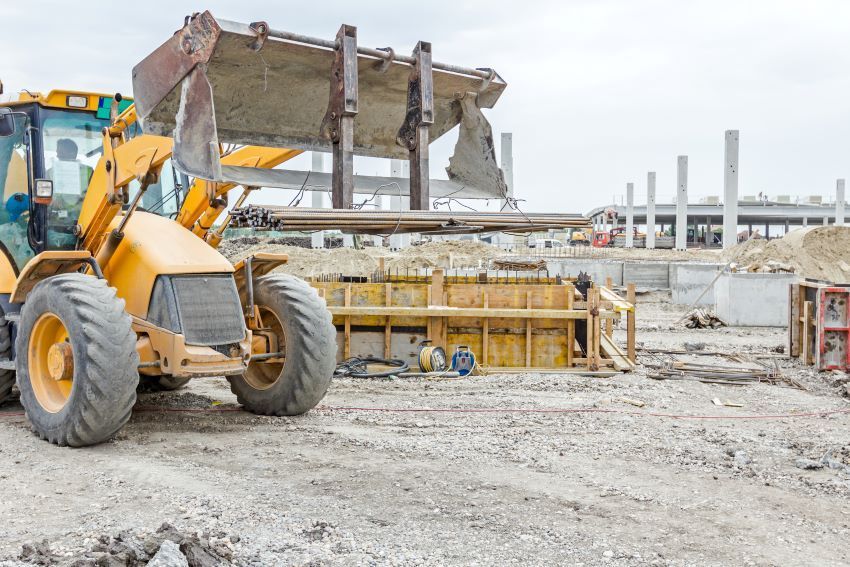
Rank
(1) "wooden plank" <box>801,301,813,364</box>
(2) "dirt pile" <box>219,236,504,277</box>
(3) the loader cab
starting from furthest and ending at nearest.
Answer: (2) "dirt pile" <box>219,236,504,277</box> → (1) "wooden plank" <box>801,301,813,364</box> → (3) the loader cab

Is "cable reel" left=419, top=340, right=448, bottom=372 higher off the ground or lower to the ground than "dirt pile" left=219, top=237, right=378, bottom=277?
lower

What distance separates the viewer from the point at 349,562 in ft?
14.0

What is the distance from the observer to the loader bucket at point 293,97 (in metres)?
5.36

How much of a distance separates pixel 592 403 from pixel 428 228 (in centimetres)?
392

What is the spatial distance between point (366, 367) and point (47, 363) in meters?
4.40

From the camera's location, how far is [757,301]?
17922 mm

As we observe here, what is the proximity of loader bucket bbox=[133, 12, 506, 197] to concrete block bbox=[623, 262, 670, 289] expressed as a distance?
19.5m

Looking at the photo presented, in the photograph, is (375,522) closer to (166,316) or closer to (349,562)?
(349,562)

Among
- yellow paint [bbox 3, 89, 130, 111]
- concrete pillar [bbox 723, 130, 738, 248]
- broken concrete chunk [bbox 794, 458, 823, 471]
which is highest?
concrete pillar [bbox 723, 130, 738, 248]

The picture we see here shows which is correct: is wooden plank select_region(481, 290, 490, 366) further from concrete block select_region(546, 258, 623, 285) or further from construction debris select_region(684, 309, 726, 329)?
concrete block select_region(546, 258, 623, 285)

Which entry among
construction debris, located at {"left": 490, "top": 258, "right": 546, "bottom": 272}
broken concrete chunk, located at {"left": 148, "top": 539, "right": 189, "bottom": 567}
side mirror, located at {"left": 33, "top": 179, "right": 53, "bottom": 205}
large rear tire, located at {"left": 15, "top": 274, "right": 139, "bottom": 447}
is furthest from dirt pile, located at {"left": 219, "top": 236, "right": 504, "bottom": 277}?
broken concrete chunk, located at {"left": 148, "top": 539, "right": 189, "bottom": 567}

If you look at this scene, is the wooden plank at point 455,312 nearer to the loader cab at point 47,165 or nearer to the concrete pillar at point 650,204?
the loader cab at point 47,165

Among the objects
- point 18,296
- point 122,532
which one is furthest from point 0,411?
point 122,532

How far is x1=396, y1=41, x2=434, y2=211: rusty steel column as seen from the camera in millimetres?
5875
